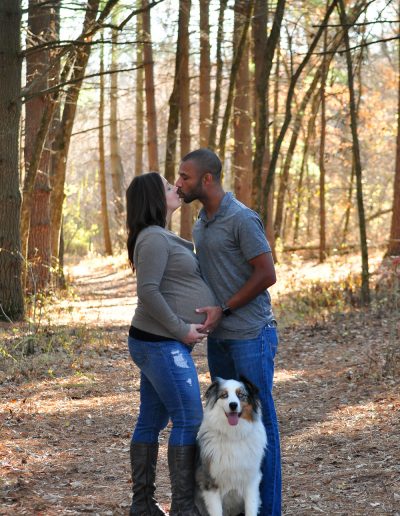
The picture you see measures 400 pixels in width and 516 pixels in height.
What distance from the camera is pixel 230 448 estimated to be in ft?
15.6

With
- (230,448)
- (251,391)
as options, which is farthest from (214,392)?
(230,448)

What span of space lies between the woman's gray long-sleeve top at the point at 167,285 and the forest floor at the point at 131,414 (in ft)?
5.75

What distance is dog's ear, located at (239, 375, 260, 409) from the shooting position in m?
4.83

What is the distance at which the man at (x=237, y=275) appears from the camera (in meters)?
4.89

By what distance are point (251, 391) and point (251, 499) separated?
0.63 meters

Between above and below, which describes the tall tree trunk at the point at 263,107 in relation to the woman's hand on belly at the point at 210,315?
above

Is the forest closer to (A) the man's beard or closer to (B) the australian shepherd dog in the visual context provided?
(B) the australian shepherd dog

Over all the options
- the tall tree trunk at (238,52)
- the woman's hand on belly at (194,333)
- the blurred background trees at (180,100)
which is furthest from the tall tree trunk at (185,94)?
the woman's hand on belly at (194,333)

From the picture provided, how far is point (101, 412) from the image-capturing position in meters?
8.95

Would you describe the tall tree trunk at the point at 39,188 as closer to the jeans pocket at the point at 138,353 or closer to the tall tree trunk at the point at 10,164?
the tall tree trunk at the point at 10,164

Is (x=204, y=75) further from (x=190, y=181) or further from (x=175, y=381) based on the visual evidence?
(x=175, y=381)

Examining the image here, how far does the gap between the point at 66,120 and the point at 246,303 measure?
1412 cm

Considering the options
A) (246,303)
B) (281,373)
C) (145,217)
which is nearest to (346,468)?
(246,303)

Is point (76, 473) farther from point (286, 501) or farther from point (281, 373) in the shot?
point (281, 373)
